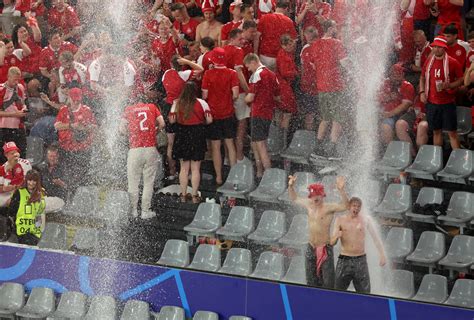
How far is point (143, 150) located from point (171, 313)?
5.04 feet

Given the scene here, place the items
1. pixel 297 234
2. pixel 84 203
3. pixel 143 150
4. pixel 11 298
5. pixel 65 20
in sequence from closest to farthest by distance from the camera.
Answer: pixel 297 234, pixel 143 150, pixel 11 298, pixel 84 203, pixel 65 20

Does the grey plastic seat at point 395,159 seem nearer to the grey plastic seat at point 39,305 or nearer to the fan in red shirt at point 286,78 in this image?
the fan in red shirt at point 286,78

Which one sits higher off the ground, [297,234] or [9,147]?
[9,147]

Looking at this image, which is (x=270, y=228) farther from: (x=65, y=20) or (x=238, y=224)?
(x=65, y=20)

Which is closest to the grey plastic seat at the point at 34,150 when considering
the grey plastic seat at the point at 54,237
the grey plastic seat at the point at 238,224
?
the grey plastic seat at the point at 54,237

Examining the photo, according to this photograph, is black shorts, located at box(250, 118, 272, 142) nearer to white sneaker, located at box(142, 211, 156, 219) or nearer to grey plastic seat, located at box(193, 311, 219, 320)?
white sneaker, located at box(142, 211, 156, 219)

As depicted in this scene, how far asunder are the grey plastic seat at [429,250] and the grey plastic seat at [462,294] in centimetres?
26

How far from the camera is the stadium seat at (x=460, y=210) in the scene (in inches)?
455

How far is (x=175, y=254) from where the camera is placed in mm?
13008

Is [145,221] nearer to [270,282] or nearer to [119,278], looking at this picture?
[119,278]

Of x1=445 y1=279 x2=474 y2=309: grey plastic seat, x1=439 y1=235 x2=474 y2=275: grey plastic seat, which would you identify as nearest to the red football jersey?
x1=439 y1=235 x2=474 y2=275: grey plastic seat

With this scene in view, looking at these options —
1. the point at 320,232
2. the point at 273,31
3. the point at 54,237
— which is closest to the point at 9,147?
the point at 54,237

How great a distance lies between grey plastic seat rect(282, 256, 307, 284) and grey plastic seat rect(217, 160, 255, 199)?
30.3 inches

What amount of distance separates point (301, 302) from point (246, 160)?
1.35 metres
